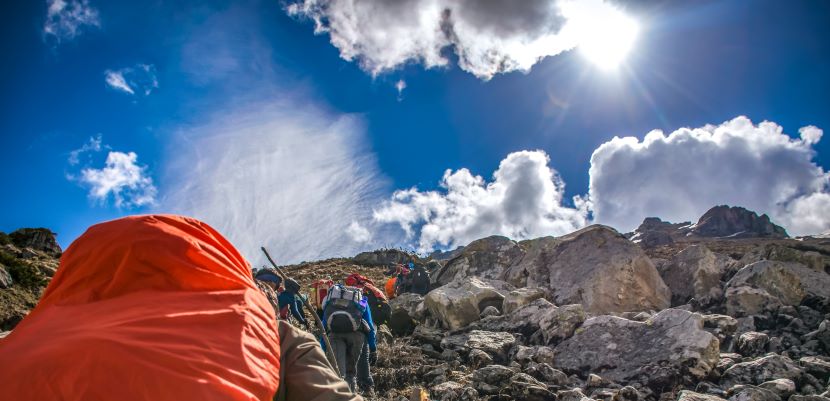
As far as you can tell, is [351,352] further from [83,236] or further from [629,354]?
[83,236]

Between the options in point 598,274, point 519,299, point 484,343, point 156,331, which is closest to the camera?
point 156,331

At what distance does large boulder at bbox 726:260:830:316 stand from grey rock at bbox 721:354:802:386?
3.66 m

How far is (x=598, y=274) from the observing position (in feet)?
40.3

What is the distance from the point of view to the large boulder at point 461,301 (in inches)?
456

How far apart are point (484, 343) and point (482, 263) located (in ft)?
36.0

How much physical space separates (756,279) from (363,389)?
9685mm

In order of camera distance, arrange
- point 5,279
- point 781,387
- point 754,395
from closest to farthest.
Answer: point 754,395
point 781,387
point 5,279

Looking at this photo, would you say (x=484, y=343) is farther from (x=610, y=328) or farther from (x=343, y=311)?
(x=343, y=311)

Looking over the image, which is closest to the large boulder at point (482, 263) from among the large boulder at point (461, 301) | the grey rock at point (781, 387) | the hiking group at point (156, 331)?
the large boulder at point (461, 301)

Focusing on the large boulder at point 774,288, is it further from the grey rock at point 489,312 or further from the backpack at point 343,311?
the backpack at point 343,311

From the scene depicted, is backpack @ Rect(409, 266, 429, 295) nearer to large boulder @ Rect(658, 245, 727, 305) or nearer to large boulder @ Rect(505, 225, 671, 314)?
large boulder @ Rect(505, 225, 671, 314)

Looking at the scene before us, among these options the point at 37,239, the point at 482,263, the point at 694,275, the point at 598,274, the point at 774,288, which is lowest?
the point at 774,288

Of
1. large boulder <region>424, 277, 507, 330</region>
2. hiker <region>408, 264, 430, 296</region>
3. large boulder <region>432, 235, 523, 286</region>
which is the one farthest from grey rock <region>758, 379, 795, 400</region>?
large boulder <region>432, 235, 523, 286</region>

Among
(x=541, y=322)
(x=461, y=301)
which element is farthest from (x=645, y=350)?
(x=461, y=301)
